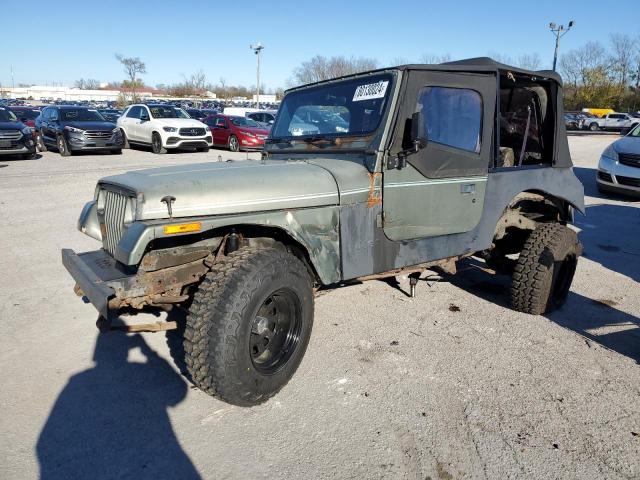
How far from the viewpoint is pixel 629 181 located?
381 inches

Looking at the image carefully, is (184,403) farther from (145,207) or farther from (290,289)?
(145,207)

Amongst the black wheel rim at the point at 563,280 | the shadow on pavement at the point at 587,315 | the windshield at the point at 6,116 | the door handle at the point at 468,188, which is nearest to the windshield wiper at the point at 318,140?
the door handle at the point at 468,188

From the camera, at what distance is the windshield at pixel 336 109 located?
3338 mm

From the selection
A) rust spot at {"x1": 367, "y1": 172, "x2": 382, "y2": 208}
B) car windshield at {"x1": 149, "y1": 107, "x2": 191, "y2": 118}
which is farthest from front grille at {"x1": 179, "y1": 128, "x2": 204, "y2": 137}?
rust spot at {"x1": 367, "y1": 172, "x2": 382, "y2": 208}

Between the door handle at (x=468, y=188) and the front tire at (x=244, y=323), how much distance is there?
1488 millimetres

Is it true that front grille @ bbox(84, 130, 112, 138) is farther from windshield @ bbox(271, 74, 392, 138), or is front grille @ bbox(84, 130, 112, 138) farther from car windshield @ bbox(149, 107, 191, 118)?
windshield @ bbox(271, 74, 392, 138)

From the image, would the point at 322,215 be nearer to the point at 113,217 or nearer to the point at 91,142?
the point at 113,217

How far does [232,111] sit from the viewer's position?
28453 millimetres

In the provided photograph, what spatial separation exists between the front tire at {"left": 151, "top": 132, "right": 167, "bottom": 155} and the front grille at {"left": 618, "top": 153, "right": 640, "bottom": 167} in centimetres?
1350

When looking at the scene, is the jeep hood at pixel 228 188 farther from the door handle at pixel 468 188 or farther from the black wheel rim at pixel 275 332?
the door handle at pixel 468 188

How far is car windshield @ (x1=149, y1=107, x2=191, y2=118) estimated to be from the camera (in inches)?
658

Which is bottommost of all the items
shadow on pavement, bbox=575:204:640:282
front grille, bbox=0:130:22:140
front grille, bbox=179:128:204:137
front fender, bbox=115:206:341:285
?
shadow on pavement, bbox=575:204:640:282

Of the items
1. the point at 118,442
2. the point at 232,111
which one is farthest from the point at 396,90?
the point at 232,111

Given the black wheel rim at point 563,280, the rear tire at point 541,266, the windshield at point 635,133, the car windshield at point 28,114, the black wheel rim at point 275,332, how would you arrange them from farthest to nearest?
1. the car windshield at point 28,114
2. the windshield at point 635,133
3. the black wheel rim at point 563,280
4. the rear tire at point 541,266
5. the black wheel rim at point 275,332
